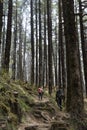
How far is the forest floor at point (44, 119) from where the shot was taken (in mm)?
10141

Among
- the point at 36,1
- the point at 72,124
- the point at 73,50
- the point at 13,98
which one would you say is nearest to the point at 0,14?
the point at 13,98

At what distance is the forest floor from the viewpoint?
10141 mm

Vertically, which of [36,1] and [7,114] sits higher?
[36,1]

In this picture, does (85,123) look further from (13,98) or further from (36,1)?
(36,1)

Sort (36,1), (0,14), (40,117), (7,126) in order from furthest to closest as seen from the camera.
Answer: (36,1)
(0,14)
(40,117)
(7,126)

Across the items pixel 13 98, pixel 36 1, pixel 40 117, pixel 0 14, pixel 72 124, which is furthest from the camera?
pixel 36 1

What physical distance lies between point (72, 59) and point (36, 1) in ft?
80.8

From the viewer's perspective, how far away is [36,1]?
108ft

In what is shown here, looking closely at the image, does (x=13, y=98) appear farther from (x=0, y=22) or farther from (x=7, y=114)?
(x=0, y=22)

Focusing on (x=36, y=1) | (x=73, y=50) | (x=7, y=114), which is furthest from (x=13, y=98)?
(x=36, y=1)

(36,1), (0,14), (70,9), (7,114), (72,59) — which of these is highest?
(36,1)

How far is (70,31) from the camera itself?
9.48 meters

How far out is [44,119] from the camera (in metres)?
14.0

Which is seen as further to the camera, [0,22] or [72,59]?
[0,22]
